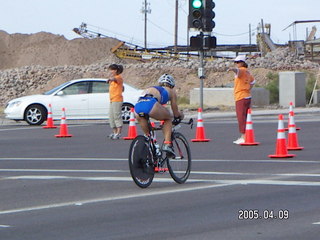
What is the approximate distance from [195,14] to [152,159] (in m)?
14.6

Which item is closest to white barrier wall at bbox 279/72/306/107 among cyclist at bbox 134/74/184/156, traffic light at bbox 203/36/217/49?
traffic light at bbox 203/36/217/49

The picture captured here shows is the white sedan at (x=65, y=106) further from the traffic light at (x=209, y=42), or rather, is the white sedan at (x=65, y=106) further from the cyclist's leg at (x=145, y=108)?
the cyclist's leg at (x=145, y=108)

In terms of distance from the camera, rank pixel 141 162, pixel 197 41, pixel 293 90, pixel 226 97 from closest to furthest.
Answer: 1. pixel 141 162
2. pixel 197 41
3. pixel 293 90
4. pixel 226 97

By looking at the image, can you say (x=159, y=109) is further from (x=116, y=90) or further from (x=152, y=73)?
(x=152, y=73)

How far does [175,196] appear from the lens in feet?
37.4

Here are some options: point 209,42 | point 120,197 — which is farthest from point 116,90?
point 120,197

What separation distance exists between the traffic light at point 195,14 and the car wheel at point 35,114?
522 cm

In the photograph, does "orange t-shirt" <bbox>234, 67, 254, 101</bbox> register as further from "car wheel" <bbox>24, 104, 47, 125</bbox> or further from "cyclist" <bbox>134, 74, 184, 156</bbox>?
Result: "car wheel" <bbox>24, 104, 47, 125</bbox>

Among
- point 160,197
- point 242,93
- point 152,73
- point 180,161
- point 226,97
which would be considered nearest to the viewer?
point 160,197

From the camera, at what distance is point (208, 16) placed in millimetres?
26562

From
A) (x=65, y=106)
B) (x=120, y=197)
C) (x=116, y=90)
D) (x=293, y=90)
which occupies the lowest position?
(x=120, y=197)

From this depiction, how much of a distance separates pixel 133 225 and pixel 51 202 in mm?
2174

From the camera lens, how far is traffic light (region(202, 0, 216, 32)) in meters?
26.4

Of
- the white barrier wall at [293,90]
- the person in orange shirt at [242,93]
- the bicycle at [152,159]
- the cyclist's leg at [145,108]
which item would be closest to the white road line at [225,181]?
the bicycle at [152,159]
